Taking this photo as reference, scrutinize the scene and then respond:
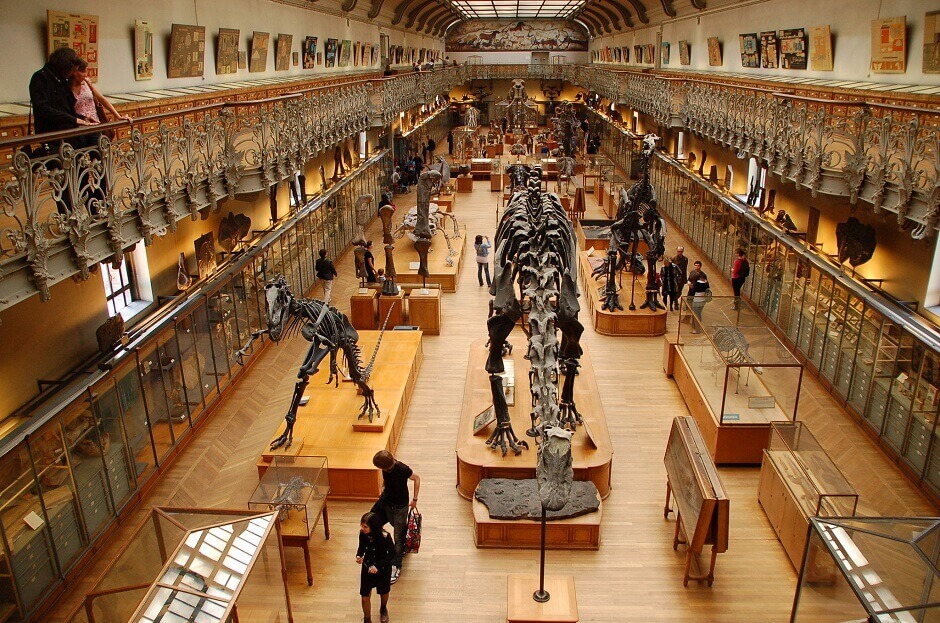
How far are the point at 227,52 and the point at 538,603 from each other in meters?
12.5

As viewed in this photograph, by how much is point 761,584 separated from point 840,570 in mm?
2910

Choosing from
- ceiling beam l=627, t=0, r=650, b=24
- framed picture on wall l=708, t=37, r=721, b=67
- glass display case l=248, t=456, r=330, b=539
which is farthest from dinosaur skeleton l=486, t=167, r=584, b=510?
ceiling beam l=627, t=0, r=650, b=24

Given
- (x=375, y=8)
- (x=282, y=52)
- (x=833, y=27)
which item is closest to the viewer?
(x=833, y=27)

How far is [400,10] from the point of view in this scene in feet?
114

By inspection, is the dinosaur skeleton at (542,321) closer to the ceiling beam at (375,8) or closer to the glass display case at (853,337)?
the glass display case at (853,337)

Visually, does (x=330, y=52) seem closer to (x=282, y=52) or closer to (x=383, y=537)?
(x=282, y=52)

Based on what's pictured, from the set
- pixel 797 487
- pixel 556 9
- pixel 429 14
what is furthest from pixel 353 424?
pixel 556 9

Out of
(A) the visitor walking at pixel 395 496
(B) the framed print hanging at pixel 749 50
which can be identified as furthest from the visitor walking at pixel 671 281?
(A) the visitor walking at pixel 395 496

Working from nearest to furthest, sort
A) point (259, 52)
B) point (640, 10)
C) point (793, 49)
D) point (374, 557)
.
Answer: point (374, 557)
point (793, 49)
point (259, 52)
point (640, 10)

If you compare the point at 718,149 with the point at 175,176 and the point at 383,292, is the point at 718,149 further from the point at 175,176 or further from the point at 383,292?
the point at 175,176

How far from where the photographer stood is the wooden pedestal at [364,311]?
518 inches

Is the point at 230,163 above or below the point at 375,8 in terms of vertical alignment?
below

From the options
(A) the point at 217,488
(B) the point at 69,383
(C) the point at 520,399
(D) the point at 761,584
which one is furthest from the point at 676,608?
(B) the point at 69,383

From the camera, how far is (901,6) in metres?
11.1
